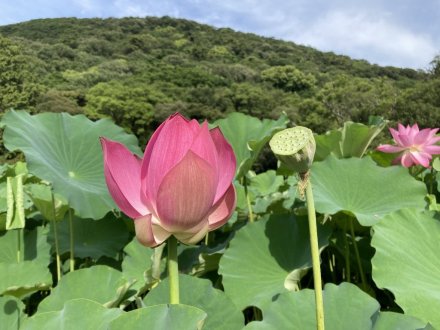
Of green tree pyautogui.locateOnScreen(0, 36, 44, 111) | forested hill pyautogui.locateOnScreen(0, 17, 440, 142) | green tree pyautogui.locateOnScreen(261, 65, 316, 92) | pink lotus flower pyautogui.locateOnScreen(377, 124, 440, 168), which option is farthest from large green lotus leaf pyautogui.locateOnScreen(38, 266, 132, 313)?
green tree pyautogui.locateOnScreen(261, 65, 316, 92)

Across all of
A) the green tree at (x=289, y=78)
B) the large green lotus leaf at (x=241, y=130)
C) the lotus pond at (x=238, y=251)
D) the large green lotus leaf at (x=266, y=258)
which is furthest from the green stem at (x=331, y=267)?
the green tree at (x=289, y=78)

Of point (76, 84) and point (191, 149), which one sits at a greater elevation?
point (76, 84)

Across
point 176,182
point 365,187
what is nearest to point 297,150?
point 176,182

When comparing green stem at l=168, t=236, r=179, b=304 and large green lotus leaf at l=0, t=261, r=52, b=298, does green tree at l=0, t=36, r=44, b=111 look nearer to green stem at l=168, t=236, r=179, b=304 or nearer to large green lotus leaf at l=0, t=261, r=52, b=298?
large green lotus leaf at l=0, t=261, r=52, b=298

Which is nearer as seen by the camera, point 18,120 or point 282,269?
point 282,269

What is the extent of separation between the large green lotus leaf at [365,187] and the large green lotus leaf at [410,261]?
10cm

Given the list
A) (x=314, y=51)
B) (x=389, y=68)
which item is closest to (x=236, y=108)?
(x=389, y=68)

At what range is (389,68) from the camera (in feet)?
83.9

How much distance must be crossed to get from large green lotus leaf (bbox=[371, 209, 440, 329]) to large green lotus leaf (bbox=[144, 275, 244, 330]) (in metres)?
0.18

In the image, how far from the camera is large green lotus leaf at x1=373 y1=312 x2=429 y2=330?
438 millimetres

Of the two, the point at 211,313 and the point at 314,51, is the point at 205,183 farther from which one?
the point at 314,51

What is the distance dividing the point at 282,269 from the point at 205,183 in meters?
0.43

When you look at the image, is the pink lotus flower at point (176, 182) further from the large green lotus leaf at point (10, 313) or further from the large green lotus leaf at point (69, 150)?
the large green lotus leaf at point (69, 150)

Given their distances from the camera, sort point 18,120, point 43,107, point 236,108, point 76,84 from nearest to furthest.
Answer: point 18,120
point 43,107
point 236,108
point 76,84
